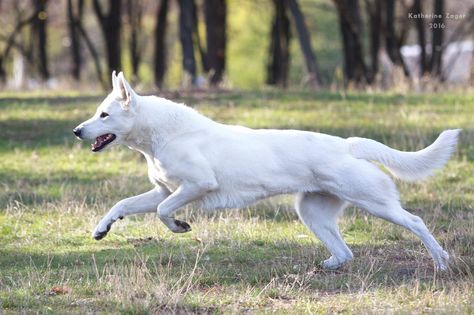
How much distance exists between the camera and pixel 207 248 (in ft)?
28.9

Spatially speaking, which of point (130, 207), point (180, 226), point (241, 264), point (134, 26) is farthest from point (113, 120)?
point (134, 26)

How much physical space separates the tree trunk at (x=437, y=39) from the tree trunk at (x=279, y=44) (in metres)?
4.87

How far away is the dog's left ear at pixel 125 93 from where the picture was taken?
315 inches

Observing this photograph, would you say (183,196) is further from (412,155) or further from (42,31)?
(42,31)

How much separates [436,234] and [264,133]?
2358 millimetres

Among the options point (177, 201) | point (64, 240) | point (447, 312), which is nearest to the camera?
point (447, 312)

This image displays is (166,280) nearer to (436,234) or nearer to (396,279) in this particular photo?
(396,279)

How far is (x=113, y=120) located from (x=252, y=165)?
1.25m

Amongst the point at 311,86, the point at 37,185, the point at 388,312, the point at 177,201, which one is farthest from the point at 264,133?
the point at 311,86

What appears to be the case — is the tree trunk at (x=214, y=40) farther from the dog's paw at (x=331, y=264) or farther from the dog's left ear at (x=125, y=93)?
the dog's paw at (x=331, y=264)

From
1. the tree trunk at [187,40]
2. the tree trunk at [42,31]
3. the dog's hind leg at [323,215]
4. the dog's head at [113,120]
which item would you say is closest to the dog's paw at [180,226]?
the dog's head at [113,120]

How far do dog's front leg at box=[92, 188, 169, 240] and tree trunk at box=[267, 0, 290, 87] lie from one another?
866 inches

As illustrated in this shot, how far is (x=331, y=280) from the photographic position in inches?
300

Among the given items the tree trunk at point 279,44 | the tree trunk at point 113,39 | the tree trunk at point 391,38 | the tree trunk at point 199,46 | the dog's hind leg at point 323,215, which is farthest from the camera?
the tree trunk at point 279,44
